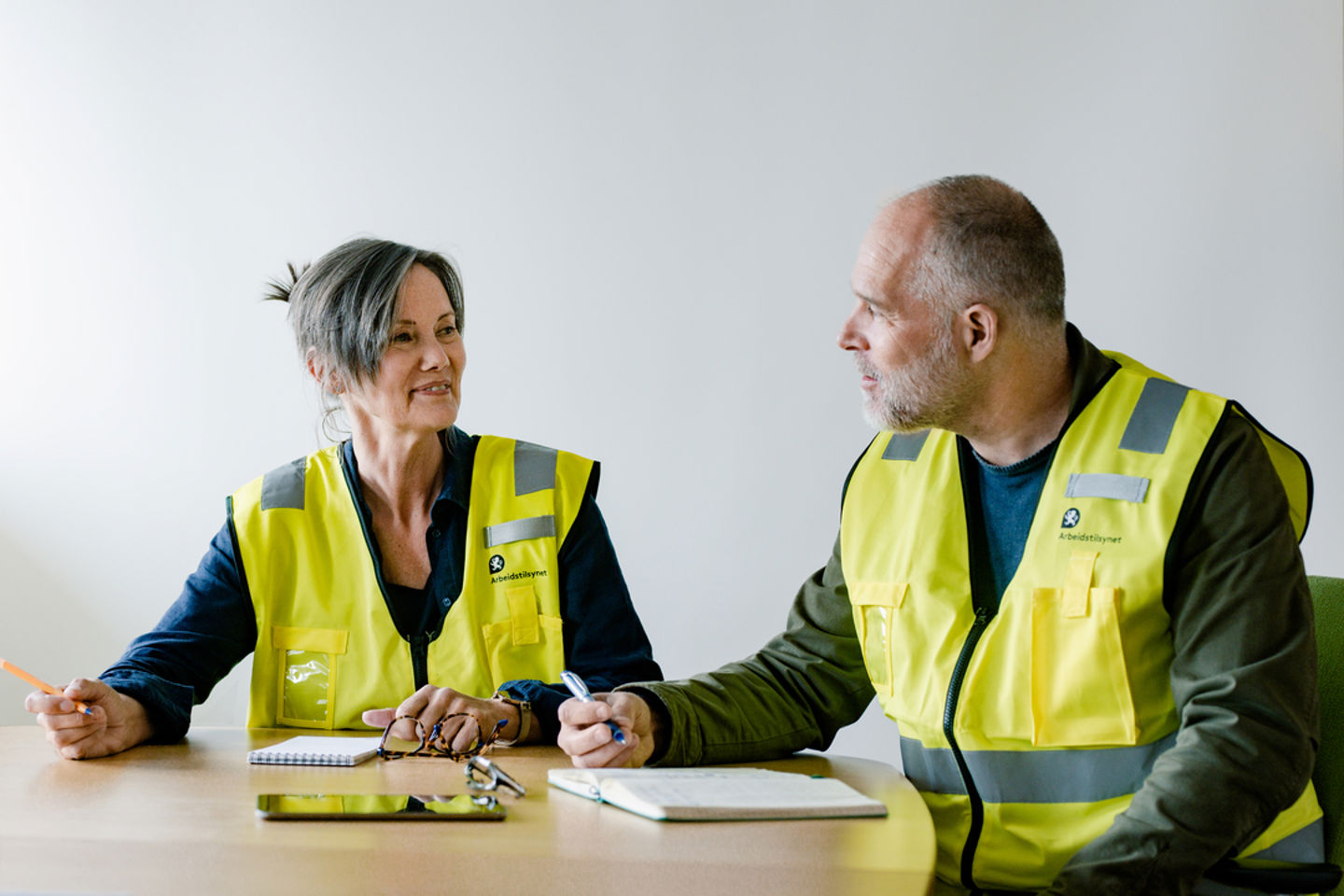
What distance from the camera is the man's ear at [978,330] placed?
67.2 inches

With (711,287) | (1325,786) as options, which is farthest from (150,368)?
(1325,786)

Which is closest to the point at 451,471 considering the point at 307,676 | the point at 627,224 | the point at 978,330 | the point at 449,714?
the point at 307,676

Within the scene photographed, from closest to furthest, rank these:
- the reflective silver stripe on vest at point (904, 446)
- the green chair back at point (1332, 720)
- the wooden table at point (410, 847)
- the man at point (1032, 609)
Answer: the wooden table at point (410, 847)
the man at point (1032, 609)
the green chair back at point (1332, 720)
the reflective silver stripe on vest at point (904, 446)

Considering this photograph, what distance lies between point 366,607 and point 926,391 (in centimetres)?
98

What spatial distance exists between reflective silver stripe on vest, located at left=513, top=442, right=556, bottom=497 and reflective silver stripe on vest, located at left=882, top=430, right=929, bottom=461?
0.59 m

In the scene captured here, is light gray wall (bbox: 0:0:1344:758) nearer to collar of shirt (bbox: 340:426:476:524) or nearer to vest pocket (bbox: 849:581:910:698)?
collar of shirt (bbox: 340:426:476:524)

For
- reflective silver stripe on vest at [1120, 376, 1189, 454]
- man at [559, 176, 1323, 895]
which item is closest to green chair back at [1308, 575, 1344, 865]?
man at [559, 176, 1323, 895]

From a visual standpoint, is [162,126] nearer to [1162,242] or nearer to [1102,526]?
[1162,242]

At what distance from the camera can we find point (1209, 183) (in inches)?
114

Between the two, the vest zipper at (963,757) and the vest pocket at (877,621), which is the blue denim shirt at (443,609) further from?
the vest zipper at (963,757)

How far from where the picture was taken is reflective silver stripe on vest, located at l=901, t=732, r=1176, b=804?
155 centimetres

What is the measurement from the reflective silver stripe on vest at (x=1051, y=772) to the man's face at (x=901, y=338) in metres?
0.45

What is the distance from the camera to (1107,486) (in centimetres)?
157

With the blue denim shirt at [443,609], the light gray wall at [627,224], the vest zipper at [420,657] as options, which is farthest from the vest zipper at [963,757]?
the light gray wall at [627,224]
